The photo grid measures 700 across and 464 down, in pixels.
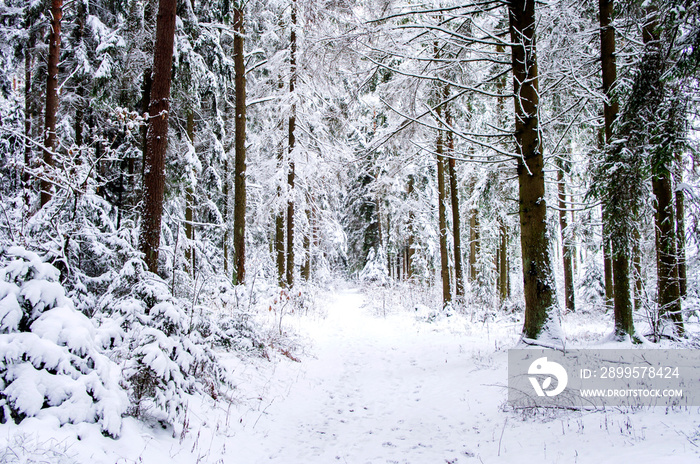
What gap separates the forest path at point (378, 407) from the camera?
3975 millimetres

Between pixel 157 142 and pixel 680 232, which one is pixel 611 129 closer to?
pixel 680 232

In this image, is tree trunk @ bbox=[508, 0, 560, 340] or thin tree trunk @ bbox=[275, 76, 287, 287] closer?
tree trunk @ bbox=[508, 0, 560, 340]

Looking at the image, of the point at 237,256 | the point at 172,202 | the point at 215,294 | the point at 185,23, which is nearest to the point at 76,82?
the point at 185,23

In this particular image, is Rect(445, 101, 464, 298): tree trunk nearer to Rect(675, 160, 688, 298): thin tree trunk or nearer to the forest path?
the forest path

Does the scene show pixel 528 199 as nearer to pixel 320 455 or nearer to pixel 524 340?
pixel 524 340

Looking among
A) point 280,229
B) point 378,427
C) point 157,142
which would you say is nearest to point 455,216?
point 280,229

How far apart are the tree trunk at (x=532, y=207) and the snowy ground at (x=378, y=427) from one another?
3.69 feet

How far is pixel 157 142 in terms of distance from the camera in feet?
18.6

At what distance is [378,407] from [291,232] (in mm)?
9263

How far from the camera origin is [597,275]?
62.6 feet

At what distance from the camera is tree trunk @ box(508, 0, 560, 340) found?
6.05 m

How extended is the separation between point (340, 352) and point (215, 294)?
3.51 meters

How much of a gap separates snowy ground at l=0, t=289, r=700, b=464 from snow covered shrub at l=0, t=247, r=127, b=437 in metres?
0.15

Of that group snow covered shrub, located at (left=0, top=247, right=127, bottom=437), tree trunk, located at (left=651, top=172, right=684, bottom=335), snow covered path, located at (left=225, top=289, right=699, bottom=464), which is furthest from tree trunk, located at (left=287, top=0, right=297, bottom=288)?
tree trunk, located at (left=651, top=172, right=684, bottom=335)
